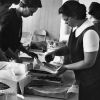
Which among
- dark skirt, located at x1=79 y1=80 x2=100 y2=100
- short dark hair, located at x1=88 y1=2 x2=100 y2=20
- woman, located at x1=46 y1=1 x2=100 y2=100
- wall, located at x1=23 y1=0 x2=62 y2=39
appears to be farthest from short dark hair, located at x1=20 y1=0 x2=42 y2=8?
wall, located at x1=23 y1=0 x2=62 y2=39

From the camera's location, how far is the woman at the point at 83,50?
147 centimetres

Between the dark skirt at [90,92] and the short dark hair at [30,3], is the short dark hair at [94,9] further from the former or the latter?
the dark skirt at [90,92]

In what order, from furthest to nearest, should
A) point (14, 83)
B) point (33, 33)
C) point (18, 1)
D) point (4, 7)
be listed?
point (33, 33), point (4, 7), point (18, 1), point (14, 83)

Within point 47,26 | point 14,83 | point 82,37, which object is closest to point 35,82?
point 14,83

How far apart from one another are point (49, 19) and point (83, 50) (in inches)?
100

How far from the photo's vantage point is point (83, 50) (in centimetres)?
157

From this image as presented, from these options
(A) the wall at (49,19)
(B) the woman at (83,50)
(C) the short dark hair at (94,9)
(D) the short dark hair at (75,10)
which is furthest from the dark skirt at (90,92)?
(A) the wall at (49,19)

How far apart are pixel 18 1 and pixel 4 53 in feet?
2.10

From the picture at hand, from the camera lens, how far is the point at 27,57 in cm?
233

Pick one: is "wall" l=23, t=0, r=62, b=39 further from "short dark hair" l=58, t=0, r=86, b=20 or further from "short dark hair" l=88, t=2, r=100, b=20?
"short dark hair" l=58, t=0, r=86, b=20

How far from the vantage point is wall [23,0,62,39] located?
393 centimetres

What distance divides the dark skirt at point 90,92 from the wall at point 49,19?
2236 millimetres

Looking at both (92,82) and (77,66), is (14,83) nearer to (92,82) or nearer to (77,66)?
(77,66)

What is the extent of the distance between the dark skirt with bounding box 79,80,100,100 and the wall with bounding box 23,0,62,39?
7.34ft
